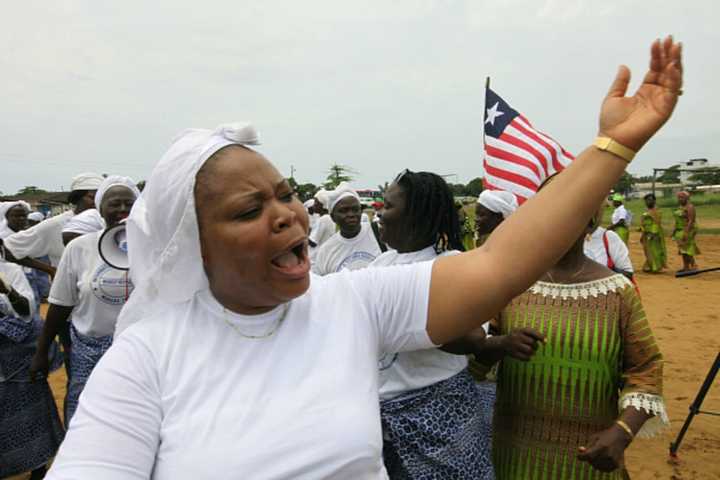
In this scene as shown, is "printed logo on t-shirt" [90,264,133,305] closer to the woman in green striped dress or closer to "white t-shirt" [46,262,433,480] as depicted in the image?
"white t-shirt" [46,262,433,480]

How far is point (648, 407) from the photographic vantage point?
2.01 m

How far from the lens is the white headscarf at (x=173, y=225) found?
50.8 inches

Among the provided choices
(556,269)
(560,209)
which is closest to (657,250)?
(556,269)

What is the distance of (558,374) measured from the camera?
216 centimetres

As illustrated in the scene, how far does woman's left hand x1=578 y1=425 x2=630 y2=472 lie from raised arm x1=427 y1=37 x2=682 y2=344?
37.9 inches

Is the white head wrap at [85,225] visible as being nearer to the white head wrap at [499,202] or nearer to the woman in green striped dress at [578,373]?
the white head wrap at [499,202]

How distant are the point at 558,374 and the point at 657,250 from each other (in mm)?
13509

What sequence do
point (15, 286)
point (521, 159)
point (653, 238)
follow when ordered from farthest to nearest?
1. point (653, 238)
2. point (521, 159)
3. point (15, 286)

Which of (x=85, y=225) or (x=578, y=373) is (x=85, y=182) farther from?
(x=578, y=373)

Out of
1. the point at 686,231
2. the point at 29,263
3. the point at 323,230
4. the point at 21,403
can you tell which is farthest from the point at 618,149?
the point at 686,231

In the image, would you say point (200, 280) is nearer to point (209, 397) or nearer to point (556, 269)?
point (209, 397)

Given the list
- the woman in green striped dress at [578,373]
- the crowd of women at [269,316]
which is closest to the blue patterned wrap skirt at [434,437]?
the woman in green striped dress at [578,373]

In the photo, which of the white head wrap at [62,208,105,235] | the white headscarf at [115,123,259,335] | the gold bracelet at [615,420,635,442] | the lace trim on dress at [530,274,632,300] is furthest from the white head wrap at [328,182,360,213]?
the white headscarf at [115,123,259,335]

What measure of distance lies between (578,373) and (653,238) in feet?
43.2
